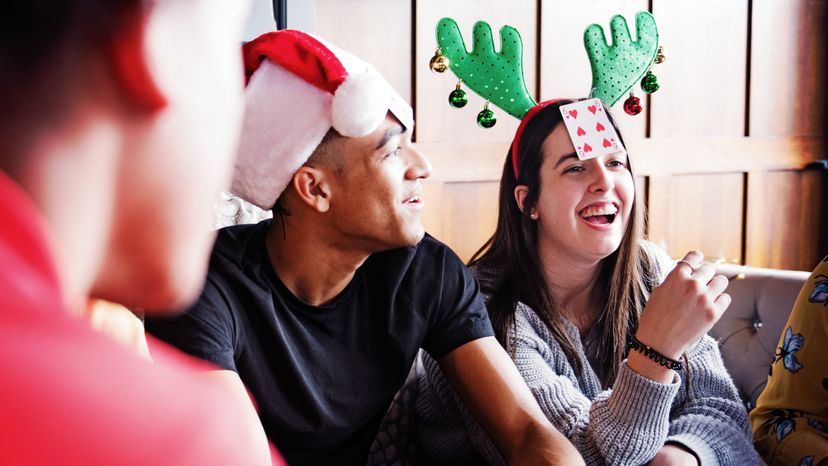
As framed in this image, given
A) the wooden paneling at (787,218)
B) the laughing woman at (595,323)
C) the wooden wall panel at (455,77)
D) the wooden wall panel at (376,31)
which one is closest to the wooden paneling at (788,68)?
the wooden paneling at (787,218)

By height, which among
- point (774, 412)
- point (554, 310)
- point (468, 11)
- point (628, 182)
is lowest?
point (774, 412)

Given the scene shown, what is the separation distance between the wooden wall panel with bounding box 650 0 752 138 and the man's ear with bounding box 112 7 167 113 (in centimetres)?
392

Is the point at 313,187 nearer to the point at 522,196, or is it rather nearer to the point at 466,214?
the point at 522,196

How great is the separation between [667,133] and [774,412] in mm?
2607

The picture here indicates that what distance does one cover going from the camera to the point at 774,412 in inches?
65.6

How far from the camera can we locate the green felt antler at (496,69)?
2080 millimetres

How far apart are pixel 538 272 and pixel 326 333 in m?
0.60

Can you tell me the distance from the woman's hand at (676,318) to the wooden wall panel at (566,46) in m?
2.25

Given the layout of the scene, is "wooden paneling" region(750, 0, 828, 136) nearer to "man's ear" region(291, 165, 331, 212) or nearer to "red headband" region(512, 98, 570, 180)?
"red headband" region(512, 98, 570, 180)

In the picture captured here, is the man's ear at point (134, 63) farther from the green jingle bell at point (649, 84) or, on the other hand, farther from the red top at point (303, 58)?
the green jingle bell at point (649, 84)

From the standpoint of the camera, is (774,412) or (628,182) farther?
(628,182)

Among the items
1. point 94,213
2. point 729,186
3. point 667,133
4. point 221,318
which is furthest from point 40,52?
point 729,186

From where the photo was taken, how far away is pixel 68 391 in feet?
0.85

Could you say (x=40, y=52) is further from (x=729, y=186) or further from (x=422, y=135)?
(x=729, y=186)
